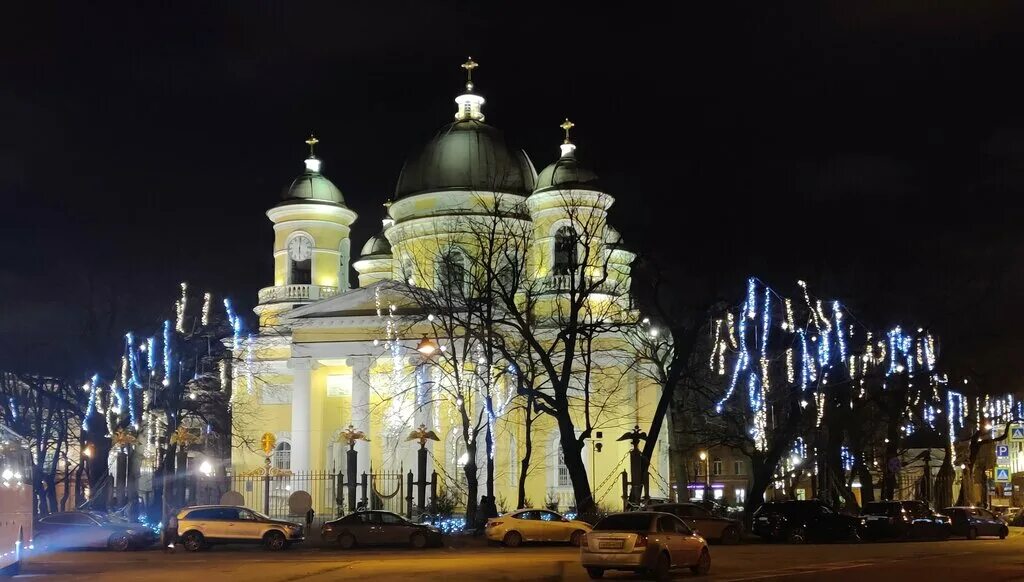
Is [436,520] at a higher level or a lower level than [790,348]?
lower

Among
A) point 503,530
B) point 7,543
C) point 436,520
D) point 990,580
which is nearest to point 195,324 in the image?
point 436,520

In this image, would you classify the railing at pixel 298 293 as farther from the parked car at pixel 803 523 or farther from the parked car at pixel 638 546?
the parked car at pixel 638 546

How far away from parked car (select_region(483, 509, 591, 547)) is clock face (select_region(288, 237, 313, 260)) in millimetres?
34999

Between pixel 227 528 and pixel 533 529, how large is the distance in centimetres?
818

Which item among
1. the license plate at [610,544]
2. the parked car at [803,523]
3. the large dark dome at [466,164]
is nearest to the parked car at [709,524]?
the parked car at [803,523]

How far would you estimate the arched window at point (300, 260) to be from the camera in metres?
65.2

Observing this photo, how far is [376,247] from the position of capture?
71.1m

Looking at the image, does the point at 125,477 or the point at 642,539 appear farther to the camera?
the point at 125,477

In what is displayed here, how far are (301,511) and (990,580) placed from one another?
27.3 meters

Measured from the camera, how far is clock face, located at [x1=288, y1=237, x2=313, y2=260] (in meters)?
65.3

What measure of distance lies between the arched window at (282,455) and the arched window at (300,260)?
8.91 meters

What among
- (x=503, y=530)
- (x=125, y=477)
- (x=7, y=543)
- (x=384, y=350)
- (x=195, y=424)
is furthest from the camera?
(x=195, y=424)

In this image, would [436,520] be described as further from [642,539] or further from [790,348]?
[642,539]

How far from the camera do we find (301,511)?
141 ft
